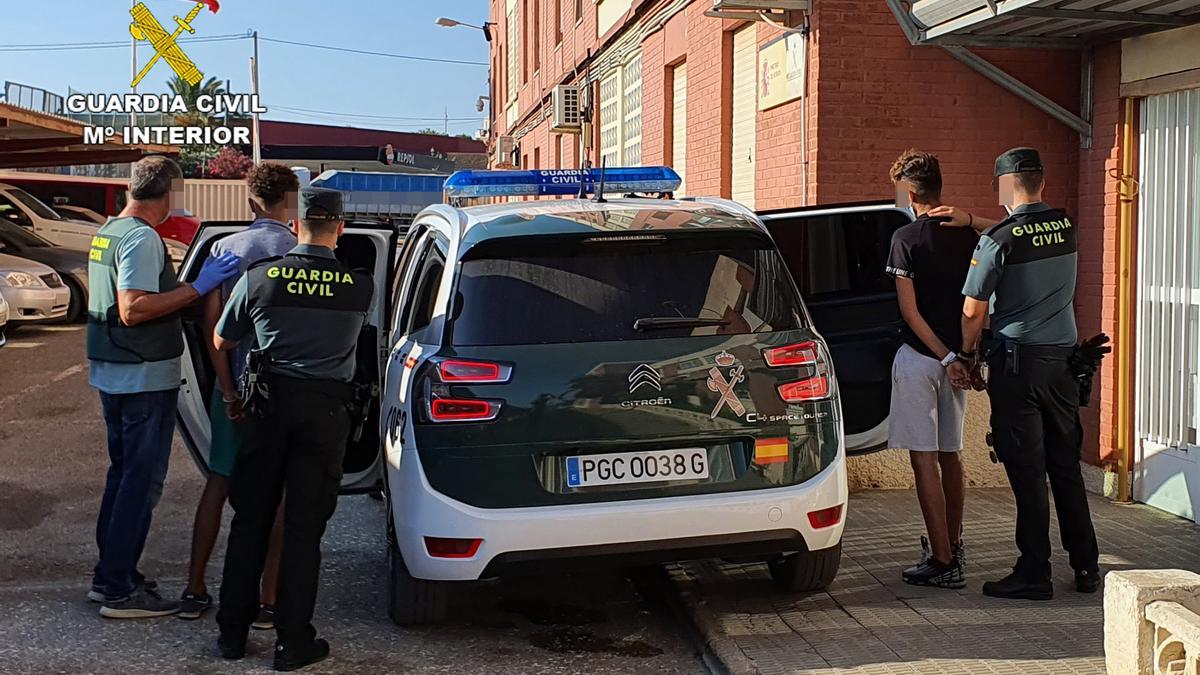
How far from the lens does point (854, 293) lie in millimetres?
6941

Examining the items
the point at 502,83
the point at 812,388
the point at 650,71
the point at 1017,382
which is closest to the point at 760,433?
the point at 812,388

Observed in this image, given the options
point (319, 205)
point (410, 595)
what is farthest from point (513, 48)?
point (410, 595)

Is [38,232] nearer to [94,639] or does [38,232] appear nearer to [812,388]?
[94,639]

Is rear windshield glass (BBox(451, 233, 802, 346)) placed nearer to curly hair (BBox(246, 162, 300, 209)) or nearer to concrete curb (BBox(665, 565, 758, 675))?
curly hair (BBox(246, 162, 300, 209))

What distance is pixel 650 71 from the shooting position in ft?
50.7

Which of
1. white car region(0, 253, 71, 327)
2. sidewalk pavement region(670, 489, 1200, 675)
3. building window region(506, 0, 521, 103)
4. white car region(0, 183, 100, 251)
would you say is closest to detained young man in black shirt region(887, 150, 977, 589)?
sidewalk pavement region(670, 489, 1200, 675)

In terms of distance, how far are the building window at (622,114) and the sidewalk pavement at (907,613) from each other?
33.1 feet

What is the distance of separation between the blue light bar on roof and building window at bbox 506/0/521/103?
27.1m

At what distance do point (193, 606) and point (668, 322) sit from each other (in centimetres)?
243

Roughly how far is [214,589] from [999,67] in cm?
590

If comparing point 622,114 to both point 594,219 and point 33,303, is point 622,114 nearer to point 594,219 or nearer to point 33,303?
point 33,303

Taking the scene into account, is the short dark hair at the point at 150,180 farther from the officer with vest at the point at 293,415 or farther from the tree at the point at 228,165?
the tree at the point at 228,165

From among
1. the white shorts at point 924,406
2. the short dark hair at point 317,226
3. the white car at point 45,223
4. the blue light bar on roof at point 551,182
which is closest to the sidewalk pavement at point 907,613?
the white shorts at point 924,406

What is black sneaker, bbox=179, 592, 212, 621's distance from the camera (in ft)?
18.7
